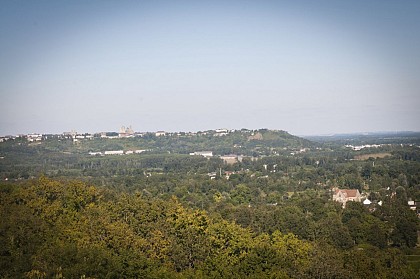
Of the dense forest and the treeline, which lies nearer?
the treeline

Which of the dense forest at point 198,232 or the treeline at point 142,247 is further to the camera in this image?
the dense forest at point 198,232

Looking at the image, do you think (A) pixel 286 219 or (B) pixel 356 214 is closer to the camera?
(A) pixel 286 219

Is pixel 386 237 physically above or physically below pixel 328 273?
below

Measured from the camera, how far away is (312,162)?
118m

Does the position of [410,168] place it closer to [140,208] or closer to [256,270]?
[140,208]

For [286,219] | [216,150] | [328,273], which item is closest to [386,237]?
[286,219]

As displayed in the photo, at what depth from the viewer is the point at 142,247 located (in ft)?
101

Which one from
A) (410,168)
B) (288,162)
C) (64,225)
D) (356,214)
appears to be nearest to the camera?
(64,225)

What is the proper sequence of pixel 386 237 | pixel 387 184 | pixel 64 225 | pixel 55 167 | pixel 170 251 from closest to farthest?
pixel 170 251
pixel 64 225
pixel 386 237
pixel 387 184
pixel 55 167

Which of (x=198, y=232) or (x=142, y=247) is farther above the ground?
(x=198, y=232)

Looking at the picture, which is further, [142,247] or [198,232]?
[198,232]

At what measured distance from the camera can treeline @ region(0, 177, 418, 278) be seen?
25.6 m

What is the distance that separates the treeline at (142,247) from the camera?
83.9 feet

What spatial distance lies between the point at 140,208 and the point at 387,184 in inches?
2135
